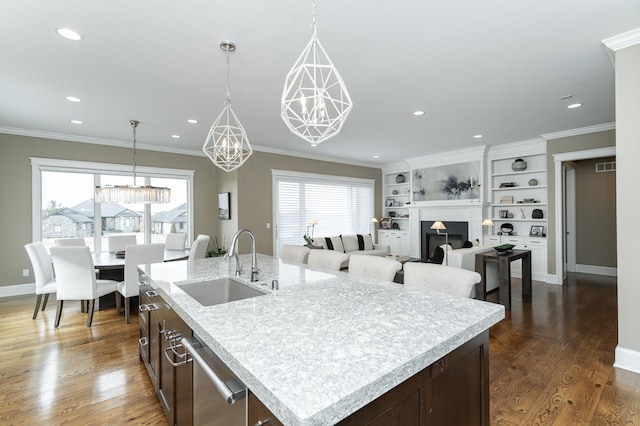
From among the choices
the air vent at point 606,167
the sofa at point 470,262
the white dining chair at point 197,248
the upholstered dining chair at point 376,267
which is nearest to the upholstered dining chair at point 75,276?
the white dining chair at point 197,248

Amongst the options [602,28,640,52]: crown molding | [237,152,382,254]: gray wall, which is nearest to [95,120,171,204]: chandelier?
[237,152,382,254]: gray wall

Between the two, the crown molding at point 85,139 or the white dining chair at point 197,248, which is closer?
the white dining chair at point 197,248

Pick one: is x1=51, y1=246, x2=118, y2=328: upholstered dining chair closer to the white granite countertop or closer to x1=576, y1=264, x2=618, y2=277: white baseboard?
the white granite countertop

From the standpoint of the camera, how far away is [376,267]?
2.37 m

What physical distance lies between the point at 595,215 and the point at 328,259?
22.6ft

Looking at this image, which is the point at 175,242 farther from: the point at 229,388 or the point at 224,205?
the point at 229,388

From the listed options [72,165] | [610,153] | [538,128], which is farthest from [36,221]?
[610,153]

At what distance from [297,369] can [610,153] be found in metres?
6.32

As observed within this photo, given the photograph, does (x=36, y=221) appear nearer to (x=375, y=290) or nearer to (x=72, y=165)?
(x=72, y=165)

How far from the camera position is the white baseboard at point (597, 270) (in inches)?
247

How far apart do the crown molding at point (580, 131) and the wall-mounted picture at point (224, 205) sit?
608 centimetres

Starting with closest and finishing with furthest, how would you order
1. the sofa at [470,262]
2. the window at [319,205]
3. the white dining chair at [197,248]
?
1. the sofa at [470,262]
2. the white dining chair at [197,248]
3. the window at [319,205]

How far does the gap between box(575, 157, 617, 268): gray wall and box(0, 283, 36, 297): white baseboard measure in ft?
34.7

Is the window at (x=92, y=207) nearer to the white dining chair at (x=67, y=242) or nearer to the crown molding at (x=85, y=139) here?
the crown molding at (x=85, y=139)
